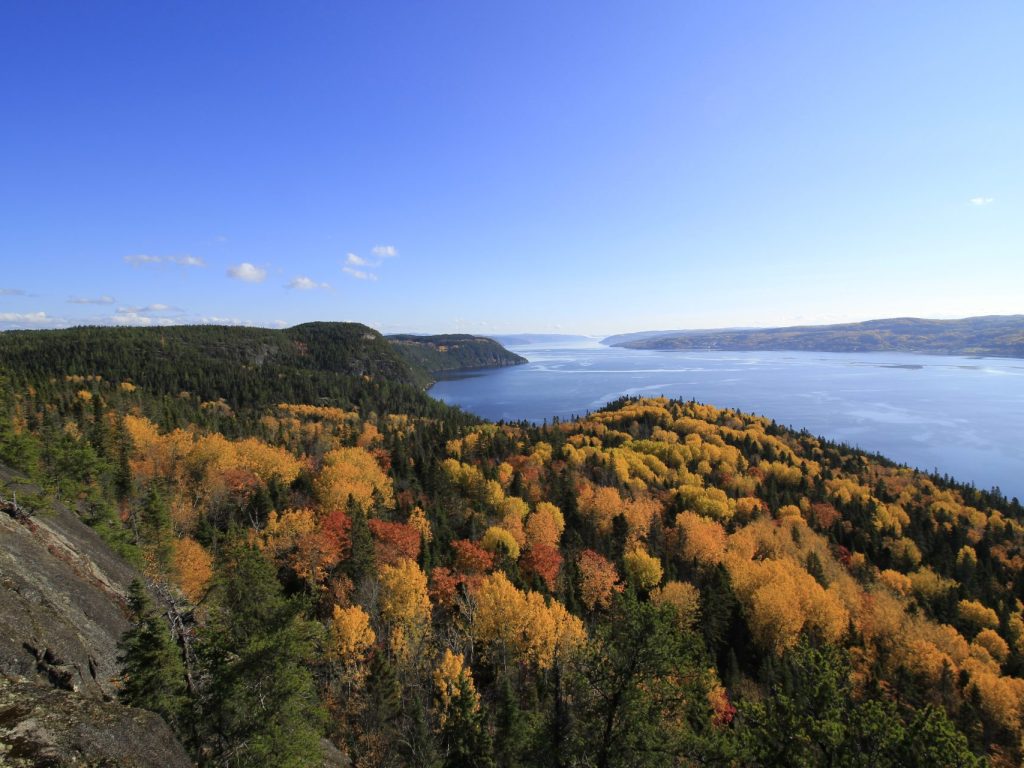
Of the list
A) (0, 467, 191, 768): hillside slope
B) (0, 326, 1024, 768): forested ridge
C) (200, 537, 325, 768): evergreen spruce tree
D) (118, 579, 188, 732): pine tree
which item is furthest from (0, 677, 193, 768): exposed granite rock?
(118, 579, 188, 732): pine tree

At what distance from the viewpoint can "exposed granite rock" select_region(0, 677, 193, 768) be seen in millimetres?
8719

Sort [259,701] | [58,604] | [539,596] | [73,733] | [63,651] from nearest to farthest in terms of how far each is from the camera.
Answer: [73,733]
[259,701]
[63,651]
[58,604]
[539,596]

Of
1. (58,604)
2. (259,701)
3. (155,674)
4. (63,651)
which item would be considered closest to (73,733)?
(259,701)

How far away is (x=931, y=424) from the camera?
649 ft

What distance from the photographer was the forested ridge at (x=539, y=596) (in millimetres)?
18219

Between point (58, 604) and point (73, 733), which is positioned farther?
point (58, 604)

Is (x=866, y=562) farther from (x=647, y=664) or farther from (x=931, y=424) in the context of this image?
(x=931, y=424)

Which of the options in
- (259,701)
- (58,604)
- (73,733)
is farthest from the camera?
(58,604)

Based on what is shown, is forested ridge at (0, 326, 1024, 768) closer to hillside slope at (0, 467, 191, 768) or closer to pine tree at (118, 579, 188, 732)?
pine tree at (118, 579, 188, 732)

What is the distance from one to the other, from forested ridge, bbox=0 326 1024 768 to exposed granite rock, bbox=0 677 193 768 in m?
6.34

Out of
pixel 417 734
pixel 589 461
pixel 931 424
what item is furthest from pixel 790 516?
pixel 931 424

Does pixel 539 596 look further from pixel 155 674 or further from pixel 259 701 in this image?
pixel 155 674

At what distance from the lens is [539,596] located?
46.8 metres

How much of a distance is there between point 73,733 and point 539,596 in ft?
135
